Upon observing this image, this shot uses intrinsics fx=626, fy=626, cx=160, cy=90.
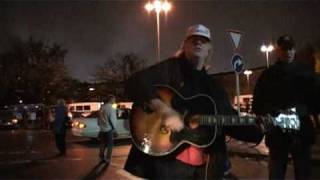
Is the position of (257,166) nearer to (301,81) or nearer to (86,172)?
(86,172)

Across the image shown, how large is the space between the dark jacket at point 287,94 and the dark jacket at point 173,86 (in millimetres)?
1172

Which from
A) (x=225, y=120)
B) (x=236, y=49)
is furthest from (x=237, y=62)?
(x=225, y=120)

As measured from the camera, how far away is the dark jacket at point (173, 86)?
12.4ft

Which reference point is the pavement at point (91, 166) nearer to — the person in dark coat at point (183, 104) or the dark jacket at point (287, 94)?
the dark jacket at point (287, 94)

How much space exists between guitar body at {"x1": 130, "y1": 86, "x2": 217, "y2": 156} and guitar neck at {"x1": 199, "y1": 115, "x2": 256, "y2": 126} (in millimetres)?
45

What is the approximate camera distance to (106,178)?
11.3 meters

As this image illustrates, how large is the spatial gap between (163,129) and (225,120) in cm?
39

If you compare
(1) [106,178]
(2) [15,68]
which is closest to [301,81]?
(1) [106,178]

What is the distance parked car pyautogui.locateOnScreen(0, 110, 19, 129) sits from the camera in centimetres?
5116

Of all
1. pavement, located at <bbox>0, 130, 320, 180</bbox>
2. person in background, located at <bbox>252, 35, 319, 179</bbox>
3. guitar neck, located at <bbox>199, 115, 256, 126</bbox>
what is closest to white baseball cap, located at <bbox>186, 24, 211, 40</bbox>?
guitar neck, located at <bbox>199, 115, 256, 126</bbox>

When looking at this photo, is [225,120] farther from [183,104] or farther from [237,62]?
[237,62]

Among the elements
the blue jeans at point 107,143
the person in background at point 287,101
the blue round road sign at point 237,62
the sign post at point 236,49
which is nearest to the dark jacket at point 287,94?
→ the person in background at point 287,101

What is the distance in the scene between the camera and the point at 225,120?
12.7 ft

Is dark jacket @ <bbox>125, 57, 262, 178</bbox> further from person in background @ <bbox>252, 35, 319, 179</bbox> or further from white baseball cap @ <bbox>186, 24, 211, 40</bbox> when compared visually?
person in background @ <bbox>252, 35, 319, 179</bbox>
